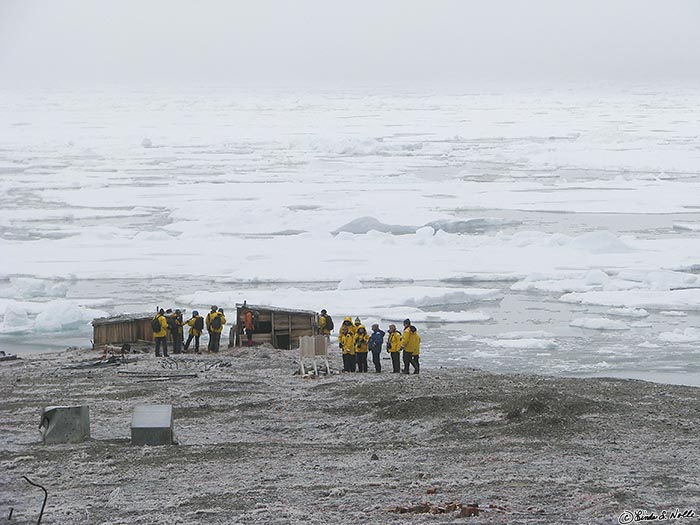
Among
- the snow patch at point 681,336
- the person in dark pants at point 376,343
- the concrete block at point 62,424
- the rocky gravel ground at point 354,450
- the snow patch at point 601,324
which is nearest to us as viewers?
the rocky gravel ground at point 354,450

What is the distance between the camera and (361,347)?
16.2 metres

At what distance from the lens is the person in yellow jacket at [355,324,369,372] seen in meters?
16.0

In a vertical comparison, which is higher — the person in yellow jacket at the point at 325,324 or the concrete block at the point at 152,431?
the person in yellow jacket at the point at 325,324

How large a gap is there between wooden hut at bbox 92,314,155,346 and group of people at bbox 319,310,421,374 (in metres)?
4.26

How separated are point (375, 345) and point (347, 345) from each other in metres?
0.42

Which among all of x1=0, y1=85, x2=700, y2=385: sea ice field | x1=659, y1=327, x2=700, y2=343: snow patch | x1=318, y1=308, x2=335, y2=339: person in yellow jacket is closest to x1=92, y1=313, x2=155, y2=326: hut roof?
x1=0, y1=85, x2=700, y2=385: sea ice field

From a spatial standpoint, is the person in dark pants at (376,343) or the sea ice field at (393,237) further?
the sea ice field at (393,237)

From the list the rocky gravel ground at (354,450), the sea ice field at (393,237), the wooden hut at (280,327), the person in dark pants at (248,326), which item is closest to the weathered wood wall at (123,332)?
the wooden hut at (280,327)

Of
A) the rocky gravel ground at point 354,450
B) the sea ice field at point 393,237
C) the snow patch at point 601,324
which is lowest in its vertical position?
the rocky gravel ground at point 354,450

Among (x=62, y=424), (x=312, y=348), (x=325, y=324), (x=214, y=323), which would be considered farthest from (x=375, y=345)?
(x=62, y=424)

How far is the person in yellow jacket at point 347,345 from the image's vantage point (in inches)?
632

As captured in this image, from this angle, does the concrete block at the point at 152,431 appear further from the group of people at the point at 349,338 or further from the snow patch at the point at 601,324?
the snow patch at the point at 601,324

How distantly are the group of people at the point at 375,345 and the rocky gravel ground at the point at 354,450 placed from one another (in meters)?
0.41

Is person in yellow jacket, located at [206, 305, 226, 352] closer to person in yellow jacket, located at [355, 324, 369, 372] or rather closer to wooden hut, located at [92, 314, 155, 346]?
wooden hut, located at [92, 314, 155, 346]
